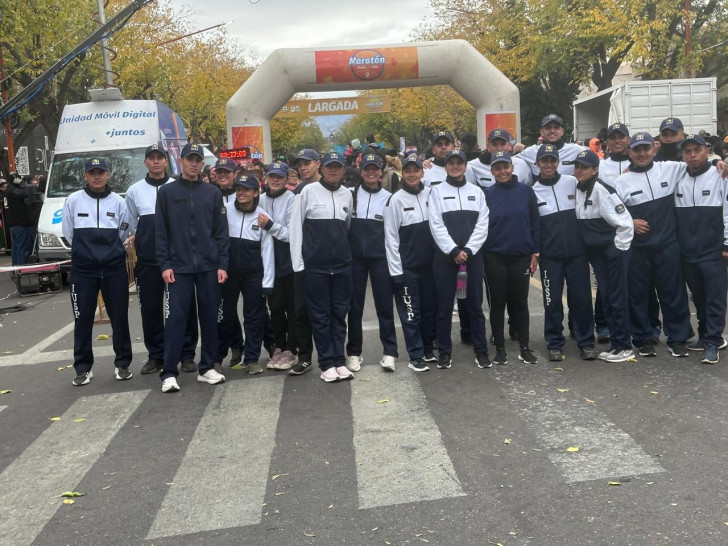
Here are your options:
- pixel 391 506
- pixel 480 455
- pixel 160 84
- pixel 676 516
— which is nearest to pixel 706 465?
pixel 676 516

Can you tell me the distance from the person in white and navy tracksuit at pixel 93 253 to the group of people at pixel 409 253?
0.05ft

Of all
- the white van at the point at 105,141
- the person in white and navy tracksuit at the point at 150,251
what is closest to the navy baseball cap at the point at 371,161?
the person in white and navy tracksuit at the point at 150,251

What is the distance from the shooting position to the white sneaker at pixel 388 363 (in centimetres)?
749

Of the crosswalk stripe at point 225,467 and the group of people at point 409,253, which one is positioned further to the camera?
the group of people at point 409,253

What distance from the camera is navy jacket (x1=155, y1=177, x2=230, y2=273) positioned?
23.4ft

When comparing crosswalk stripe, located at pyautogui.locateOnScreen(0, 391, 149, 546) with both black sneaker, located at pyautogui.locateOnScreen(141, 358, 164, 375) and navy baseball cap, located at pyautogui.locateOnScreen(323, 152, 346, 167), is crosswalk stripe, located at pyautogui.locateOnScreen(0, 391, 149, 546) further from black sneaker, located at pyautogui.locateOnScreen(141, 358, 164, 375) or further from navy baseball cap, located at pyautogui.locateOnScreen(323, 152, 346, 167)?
navy baseball cap, located at pyautogui.locateOnScreen(323, 152, 346, 167)

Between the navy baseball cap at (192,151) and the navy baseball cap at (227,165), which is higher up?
the navy baseball cap at (192,151)

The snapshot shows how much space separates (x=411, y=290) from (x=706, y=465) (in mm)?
3277

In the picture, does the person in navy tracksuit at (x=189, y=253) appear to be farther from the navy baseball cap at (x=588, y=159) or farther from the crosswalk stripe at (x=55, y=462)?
the navy baseball cap at (x=588, y=159)

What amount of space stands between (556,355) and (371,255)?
73.5 inches

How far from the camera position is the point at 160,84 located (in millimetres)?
34562

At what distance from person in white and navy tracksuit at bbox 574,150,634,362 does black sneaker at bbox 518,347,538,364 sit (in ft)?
1.95

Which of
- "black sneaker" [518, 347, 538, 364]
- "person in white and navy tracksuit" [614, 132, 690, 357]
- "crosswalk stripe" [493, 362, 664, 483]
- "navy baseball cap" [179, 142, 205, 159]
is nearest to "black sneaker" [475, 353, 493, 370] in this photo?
"crosswalk stripe" [493, 362, 664, 483]

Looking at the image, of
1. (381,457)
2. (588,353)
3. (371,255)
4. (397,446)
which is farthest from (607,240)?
(381,457)
